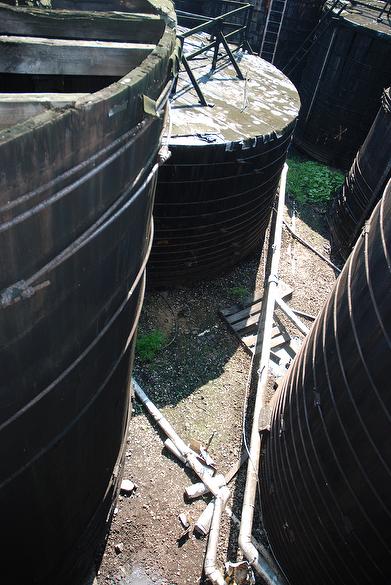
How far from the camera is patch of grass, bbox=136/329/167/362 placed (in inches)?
307

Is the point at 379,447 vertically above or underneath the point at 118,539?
above

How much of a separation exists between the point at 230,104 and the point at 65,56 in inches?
260

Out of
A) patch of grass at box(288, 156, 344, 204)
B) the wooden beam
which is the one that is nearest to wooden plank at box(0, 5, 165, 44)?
the wooden beam

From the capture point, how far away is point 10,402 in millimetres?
2311

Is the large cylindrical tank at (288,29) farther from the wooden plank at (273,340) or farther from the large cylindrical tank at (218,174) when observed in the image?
the wooden plank at (273,340)

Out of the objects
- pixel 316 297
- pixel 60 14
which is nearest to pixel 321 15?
pixel 316 297

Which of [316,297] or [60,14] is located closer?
[60,14]

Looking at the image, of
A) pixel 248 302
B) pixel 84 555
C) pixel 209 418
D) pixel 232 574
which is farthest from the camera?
pixel 248 302

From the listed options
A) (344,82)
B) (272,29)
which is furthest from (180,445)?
(272,29)

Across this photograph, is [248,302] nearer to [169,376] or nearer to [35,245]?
[169,376]

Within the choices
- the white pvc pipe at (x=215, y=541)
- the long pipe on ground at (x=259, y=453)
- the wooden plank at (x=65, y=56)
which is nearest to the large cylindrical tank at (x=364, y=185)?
the long pipe on ground at (x=259, y=453)

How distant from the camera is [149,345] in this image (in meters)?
7.89

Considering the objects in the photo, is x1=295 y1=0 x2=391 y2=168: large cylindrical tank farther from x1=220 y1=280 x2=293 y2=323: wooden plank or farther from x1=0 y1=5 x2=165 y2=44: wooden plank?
x1=0 y1=5 x2=165 y2=44: wooden plank

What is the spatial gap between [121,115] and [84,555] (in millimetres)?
4448
